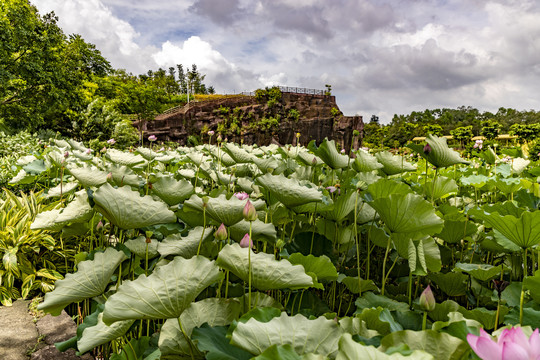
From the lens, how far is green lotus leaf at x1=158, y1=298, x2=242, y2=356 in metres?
0.71

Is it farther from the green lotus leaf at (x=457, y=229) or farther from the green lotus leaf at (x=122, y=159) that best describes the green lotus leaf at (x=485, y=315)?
the green lotus leaf at (x=122, y=159)

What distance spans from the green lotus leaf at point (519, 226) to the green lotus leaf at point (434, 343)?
18.3 inches

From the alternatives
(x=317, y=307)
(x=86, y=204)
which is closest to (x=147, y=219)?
(x=86, y=204)

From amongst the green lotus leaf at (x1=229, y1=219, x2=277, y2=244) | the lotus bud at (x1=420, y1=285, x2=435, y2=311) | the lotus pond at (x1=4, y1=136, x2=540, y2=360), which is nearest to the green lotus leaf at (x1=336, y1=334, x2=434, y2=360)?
the lotus pond at (x1=4, y1=136, x2=540, y2=360)

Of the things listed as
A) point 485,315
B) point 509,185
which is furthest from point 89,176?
point 509,185

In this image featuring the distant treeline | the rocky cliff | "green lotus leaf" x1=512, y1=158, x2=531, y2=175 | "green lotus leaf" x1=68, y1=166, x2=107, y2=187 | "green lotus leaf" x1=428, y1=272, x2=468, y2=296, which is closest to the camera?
"green lotus leaf" x1=428, y1=272, x2=468, y2=296

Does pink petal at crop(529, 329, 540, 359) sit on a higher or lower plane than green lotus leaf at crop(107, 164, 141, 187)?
lower

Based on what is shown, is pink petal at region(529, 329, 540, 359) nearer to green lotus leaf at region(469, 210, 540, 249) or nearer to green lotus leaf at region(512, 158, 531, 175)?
green lotus leaf at region(469, 210, 540, 249)

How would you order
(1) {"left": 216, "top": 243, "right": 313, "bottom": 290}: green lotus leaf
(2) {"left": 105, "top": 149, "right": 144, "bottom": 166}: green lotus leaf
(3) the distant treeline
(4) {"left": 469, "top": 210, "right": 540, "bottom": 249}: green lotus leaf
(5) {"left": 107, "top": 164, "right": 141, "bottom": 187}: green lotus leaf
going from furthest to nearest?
1. (3) the distant treeline
2. (2) {"left": 105, "top": 149, "right": 144, "bottom": 166}: green lotus leaf
3. (5) {"left": 107, "top": 164, "right": 141, "bottom": 187}: green lotus leaf
4. (4) {"left": 469, "top": 210, "right": 540, "bottom": 249}: green lotus leaf
5. (1) {"left": 216, "top": 243, "right": 313, "bottom": 290}: green lotus leaf

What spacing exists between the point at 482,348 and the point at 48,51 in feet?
45.8

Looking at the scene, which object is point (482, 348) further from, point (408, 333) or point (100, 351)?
point (100, 351)

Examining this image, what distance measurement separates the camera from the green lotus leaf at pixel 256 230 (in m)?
0.97

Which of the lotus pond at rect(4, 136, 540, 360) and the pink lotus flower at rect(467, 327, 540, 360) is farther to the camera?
the lotus pond at rect(4, 136, 540, 360)

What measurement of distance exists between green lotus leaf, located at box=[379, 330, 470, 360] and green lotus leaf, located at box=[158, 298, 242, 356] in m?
0.34
